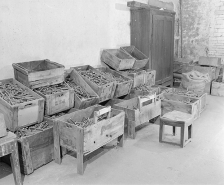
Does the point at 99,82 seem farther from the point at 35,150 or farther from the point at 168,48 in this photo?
the point at 168,48

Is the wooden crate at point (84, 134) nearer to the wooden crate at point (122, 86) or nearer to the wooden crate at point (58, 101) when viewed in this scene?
the wooden crate at point (58, 101)

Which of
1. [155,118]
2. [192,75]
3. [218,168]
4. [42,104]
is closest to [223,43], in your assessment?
[192,75]

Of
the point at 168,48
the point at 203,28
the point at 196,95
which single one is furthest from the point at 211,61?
the point at 196,95

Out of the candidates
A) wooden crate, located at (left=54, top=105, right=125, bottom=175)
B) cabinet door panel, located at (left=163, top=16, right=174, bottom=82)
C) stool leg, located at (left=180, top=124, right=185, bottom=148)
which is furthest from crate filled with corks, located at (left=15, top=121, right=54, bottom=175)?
cabinet door panel, located at (left=163, top=16, right=174, bottom=82)

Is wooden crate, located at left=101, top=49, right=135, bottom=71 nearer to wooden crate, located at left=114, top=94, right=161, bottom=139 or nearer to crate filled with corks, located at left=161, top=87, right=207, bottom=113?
wooden crate, located at left=114, top=94, right=161, bottom=139

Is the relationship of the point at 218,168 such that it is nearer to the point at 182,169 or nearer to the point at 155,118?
the point at 182,169

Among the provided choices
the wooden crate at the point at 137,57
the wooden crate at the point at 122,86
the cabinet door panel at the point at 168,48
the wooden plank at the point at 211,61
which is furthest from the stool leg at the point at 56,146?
the wooden plank at the point at 211,61

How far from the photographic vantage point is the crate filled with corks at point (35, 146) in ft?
10.4

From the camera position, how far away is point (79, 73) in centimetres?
461

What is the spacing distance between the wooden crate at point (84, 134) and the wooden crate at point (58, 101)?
27 centimetres

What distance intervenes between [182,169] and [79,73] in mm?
2423

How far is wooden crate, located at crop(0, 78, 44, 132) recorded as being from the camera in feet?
10.5

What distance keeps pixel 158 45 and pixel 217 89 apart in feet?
6.73

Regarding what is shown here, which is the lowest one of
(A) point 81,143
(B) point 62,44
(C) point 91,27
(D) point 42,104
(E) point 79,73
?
(A) point 81,143
